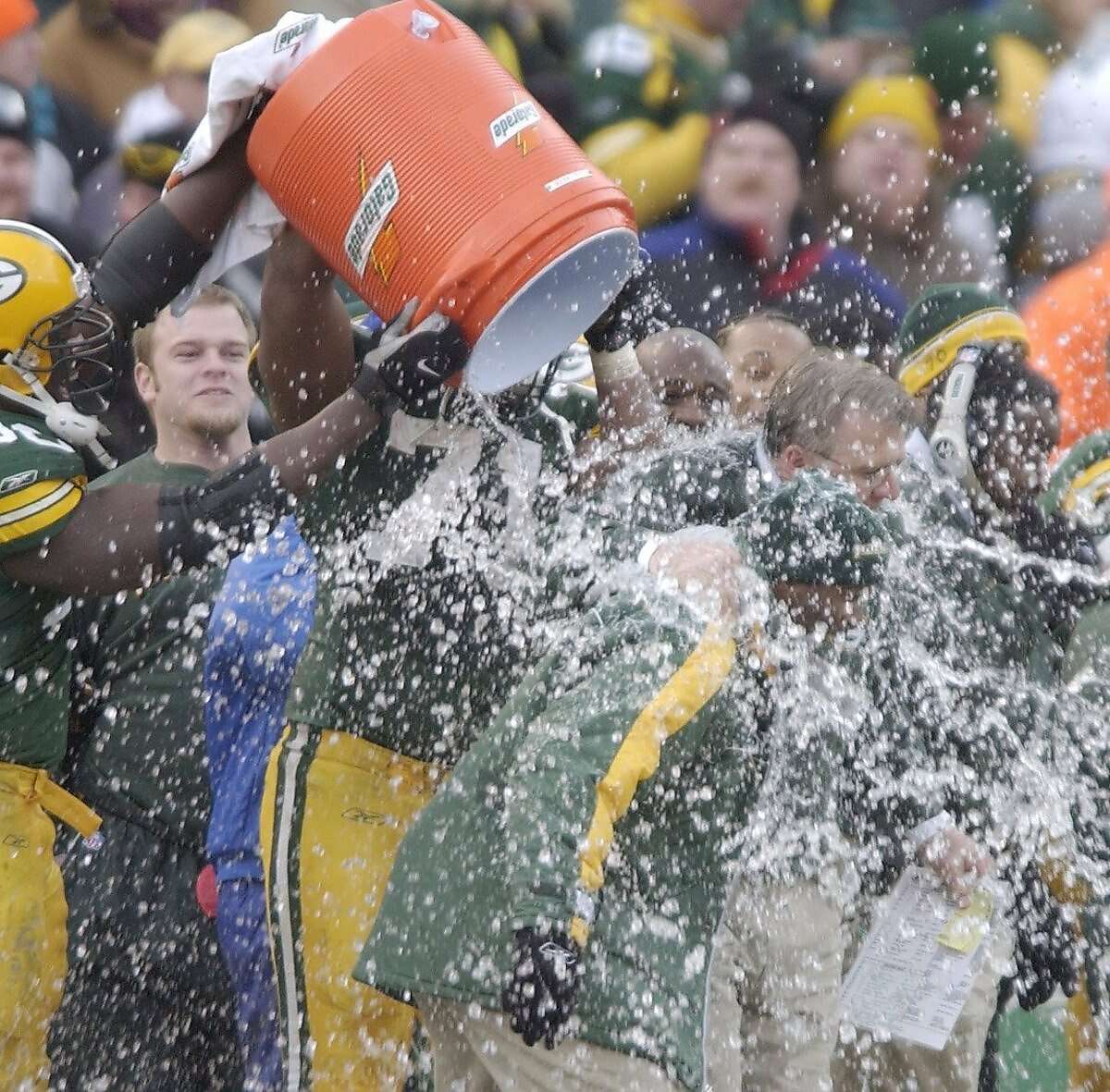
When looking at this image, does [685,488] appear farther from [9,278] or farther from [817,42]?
[817,42]

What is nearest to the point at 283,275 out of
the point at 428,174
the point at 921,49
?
the point at 428,174

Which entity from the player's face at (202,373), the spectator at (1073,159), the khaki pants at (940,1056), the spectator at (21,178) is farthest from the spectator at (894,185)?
the khaki pants at (940,1056)

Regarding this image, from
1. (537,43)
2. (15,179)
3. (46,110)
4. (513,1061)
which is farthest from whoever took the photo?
(537,43)

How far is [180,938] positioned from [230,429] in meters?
1.15

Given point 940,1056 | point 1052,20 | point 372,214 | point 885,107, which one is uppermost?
point 372,214

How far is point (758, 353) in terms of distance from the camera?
533 centimetres

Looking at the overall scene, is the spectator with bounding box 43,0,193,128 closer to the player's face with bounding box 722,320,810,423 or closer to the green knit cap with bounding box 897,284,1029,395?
the player's face with bounding box 722,320,810,423

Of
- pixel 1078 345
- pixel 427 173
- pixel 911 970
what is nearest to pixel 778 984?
pixel 911 970

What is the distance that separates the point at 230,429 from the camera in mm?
4699

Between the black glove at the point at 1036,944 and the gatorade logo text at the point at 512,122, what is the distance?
2.08m

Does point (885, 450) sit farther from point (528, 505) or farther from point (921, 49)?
point (921, 49)

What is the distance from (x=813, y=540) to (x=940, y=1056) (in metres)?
1.56

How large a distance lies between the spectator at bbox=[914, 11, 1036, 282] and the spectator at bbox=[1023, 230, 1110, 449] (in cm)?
50

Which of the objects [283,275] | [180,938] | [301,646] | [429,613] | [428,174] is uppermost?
[428,174]
